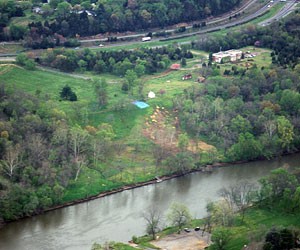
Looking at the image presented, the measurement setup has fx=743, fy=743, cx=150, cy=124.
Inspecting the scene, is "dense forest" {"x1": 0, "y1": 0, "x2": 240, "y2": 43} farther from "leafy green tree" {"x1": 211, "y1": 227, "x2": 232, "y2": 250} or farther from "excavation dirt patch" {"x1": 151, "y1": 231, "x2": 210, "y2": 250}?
"leafy green tree" {"x1": 211, "y1": 227, "x2": 232, "y2": 250}

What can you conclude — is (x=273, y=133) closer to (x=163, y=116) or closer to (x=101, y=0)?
(x=163, y=116)

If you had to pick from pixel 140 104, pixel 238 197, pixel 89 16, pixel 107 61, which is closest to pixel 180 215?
pixel 238 197

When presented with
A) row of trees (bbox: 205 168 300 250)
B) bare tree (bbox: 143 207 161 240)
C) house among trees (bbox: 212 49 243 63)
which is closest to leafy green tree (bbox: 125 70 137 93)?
house among trees (bbox: 212 49 243 63)

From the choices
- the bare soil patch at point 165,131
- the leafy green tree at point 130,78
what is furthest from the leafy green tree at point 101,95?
the bare soil patch at point 165,131

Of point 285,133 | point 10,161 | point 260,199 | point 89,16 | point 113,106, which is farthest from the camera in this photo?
point 89,16

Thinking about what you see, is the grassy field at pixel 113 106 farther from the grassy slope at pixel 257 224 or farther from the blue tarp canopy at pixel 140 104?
the grassy slope at pixel 257 224

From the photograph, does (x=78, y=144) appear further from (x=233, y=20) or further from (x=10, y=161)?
(x=233, y=20)

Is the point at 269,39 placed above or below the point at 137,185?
above
